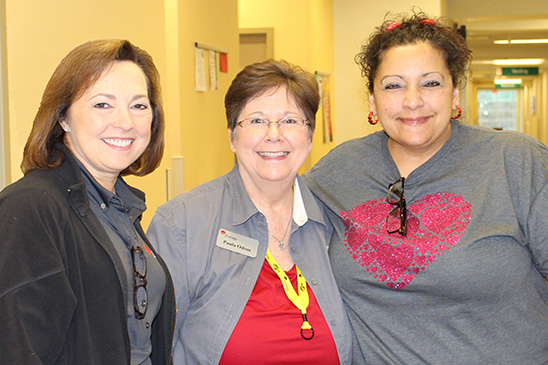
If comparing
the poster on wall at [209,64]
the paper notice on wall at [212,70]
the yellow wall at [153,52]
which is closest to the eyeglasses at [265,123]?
the yellow wall at [153,52]

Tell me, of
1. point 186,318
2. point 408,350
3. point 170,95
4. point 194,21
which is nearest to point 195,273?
point 186,318

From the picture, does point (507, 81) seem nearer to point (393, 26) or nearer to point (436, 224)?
point (393, 26)

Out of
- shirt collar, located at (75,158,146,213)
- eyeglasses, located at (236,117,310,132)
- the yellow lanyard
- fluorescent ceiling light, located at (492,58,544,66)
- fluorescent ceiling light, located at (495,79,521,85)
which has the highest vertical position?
fluorescent ceiling light, located at (495,79,521,85)

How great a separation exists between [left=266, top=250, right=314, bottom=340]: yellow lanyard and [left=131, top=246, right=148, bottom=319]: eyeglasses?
1.70 ft

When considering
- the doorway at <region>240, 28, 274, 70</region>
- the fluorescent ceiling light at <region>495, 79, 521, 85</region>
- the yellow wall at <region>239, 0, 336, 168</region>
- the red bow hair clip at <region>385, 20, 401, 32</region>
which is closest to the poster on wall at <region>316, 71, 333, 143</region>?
the yellow wall at <region>239, 0, 336, 168</region>

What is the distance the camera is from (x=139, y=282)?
1683 mm

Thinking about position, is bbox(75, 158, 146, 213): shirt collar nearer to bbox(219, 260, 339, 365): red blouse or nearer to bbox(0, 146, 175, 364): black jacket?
bbox(0, 146, 175, 364): black jacket

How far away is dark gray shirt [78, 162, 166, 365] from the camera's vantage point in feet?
5.50

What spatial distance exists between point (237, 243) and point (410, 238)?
59cm

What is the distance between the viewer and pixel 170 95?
4.11 meters

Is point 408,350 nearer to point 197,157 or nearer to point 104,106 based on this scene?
point 104,106

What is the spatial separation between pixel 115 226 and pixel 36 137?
0.33 m

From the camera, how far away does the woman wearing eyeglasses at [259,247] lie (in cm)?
195

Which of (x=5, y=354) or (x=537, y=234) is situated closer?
(x=5, y=354)
